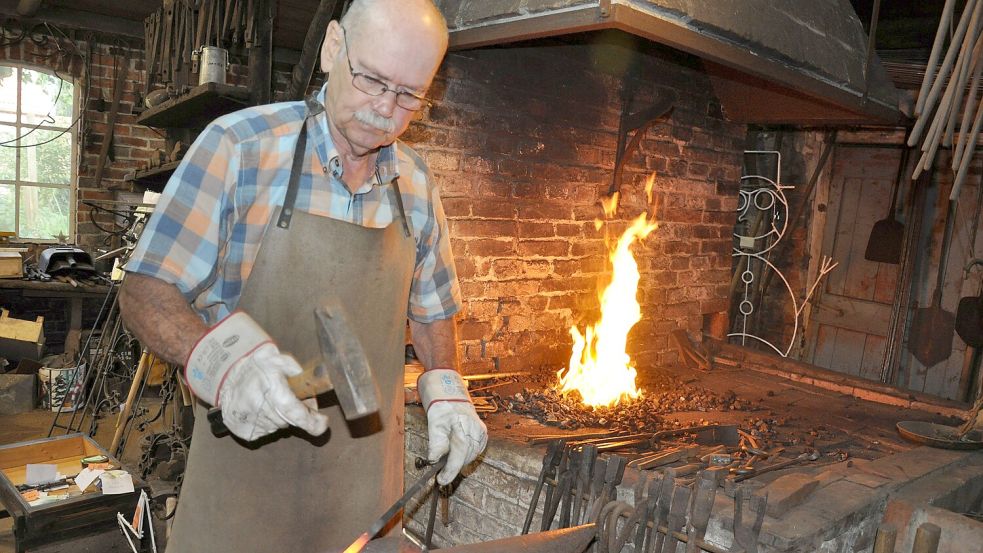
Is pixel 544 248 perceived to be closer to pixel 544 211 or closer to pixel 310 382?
pixel 544 211

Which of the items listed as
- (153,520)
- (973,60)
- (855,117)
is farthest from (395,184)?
(855,117)

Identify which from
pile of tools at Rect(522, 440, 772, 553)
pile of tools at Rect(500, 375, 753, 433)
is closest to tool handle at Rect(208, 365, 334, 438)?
pile of tools at Rect(522, 440, 772, 553)

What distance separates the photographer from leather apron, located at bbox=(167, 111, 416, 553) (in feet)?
5.81

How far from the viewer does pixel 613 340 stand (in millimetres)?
4418

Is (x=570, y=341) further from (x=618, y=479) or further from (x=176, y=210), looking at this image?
(x=176, y=210)

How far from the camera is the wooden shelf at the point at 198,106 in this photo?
3.76 metres

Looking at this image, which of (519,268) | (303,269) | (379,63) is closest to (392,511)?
(303,269)

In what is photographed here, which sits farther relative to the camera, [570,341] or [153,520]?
[570,341]

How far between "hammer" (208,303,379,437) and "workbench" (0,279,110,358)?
543 centimetres

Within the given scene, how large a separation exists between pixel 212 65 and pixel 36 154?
379 centimetres

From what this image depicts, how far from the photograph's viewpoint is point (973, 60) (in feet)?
8.99

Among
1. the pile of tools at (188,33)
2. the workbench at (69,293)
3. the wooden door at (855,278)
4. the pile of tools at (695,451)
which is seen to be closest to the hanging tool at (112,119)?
the pile of tools at (188,33)

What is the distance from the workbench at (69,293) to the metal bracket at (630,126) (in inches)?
179

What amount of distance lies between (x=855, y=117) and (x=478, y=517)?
303 cm
